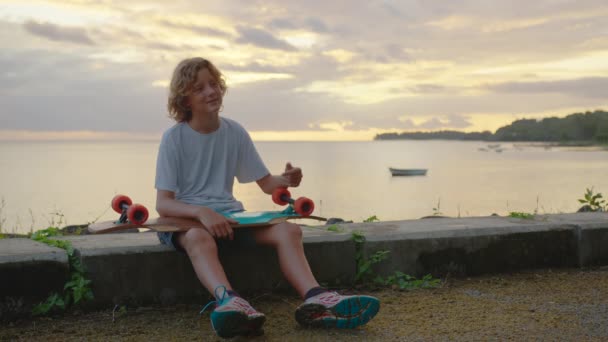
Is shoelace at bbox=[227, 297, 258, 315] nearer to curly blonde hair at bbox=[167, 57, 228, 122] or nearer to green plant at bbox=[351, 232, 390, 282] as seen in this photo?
curly blonde hair at bbox=[167, 57, 228, 122]

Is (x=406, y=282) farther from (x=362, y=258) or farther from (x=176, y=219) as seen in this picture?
(x=176, y=219)

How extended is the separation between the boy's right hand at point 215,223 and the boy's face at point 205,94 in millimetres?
656

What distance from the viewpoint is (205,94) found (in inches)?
145

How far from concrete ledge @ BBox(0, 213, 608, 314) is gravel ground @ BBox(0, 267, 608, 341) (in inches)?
6.3

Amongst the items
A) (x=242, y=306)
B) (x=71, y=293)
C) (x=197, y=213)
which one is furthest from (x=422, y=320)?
(x=71, y=293)

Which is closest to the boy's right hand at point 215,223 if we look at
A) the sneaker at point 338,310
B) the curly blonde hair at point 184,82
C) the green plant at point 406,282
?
the sneaker at point 338,310

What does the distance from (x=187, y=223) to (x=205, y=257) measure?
10.6 inches

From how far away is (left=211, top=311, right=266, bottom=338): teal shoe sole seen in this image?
3051mm

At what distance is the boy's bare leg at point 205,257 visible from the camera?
331 centimetres

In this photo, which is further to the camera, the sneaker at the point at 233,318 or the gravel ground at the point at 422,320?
the gravel ground at the point at 422,320

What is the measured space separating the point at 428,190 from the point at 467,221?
29091 millimetres

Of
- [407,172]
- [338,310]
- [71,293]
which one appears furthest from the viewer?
[407,172]

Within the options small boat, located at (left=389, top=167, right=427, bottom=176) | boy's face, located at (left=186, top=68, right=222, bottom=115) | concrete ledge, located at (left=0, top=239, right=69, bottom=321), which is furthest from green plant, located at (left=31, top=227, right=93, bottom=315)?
small boat, located at (left=389, top=167, right=427, bottom=176)

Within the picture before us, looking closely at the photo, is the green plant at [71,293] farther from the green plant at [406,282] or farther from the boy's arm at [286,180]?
the green plant at [406,282]
